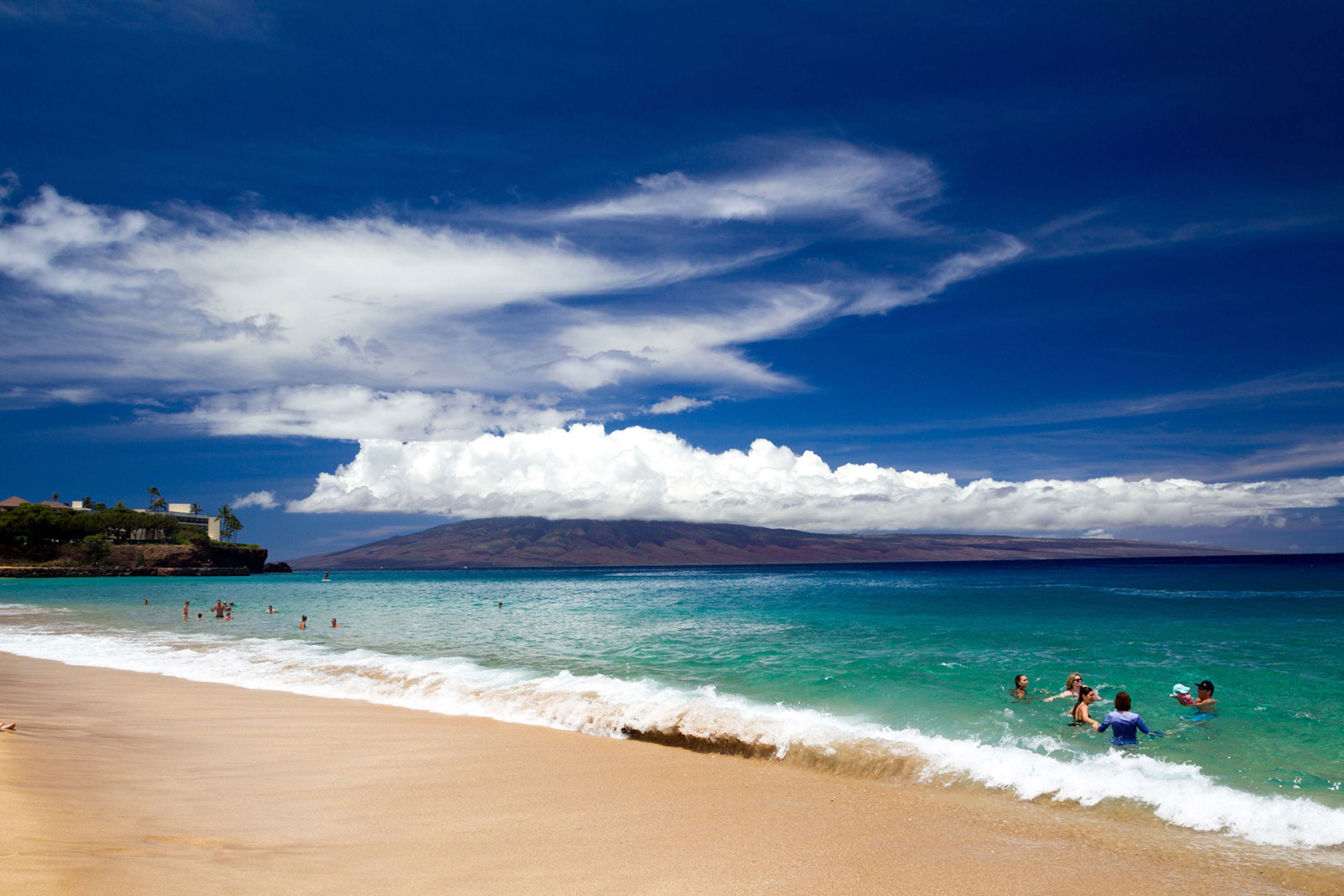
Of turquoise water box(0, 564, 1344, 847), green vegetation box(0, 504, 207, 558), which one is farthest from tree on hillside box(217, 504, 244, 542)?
turquoise water box(0, 564, 1344, 847)

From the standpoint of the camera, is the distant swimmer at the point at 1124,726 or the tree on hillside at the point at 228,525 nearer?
the distant swimmer at the point at 1124,726

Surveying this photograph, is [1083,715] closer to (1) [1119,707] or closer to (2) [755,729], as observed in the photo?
(1) [1119,707]

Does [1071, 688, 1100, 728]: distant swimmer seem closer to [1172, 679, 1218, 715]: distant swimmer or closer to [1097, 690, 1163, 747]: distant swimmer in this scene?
[1097, 690, 1163, 747]: distant swimmer

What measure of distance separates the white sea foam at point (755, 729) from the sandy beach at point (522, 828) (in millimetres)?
442

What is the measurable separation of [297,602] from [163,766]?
51.3 m

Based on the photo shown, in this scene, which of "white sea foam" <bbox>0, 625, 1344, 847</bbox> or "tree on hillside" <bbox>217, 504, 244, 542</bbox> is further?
"tree on hillside" <bbox>217, 504, 244, 542</bbox>

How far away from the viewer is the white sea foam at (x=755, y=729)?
761 centimetres

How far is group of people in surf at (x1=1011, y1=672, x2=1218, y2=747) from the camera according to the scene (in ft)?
35.8

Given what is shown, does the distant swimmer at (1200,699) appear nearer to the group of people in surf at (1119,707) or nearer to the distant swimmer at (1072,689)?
the group of people in surf at (1119,707)

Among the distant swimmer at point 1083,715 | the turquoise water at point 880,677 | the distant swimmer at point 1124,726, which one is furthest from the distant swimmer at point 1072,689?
the distant swimmer at point 1124,726

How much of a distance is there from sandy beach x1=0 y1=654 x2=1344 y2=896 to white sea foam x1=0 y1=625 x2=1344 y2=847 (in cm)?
44

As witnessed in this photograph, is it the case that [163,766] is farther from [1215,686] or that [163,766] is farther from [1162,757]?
[1215,686]

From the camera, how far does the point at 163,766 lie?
338 inches

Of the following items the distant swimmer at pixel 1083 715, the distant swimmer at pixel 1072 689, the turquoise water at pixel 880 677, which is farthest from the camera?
the distant swimmer at pixel 1072 689
